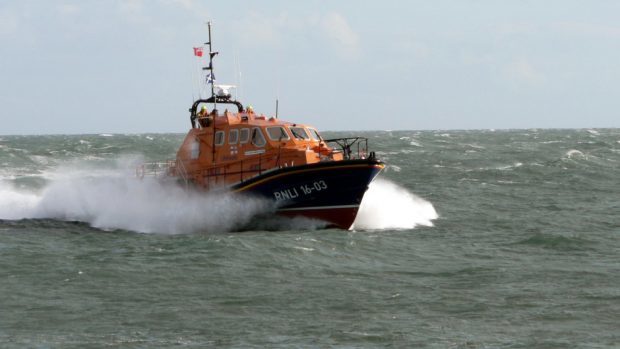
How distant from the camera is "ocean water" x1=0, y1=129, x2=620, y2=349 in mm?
11477

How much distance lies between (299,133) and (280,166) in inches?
49.6

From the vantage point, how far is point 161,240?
747 inches

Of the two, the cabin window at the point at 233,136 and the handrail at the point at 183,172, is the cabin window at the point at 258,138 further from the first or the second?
the handrail at the point at 183,172

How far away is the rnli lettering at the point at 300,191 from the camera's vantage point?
2006cm

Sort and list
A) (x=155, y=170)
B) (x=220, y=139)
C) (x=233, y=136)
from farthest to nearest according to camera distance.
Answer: (x=155, y=170)
(x=220, y=139)
(x=233, y=136)

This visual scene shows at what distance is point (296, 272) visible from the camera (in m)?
15.4

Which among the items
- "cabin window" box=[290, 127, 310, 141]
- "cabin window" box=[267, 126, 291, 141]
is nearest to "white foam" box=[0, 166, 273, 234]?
"cabin window" box=[267, 126, 291, 141]

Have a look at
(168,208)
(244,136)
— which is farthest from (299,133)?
(168,208)

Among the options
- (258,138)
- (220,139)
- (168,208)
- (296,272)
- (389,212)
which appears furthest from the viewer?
(389,212)

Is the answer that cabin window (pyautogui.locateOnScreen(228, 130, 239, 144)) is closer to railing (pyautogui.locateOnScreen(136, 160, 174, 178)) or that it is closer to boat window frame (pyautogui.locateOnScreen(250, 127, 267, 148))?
boat window frame (pyautogui.locateOnScreen(250, 127, 267, 148))

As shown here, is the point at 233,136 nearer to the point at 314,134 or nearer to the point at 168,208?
the point at 314,134

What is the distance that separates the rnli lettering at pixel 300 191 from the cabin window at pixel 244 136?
5.48 ft

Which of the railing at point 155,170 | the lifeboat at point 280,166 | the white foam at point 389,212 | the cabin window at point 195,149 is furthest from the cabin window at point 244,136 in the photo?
the white foam at point 389,212

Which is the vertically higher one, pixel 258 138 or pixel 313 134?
pixel 313 134
